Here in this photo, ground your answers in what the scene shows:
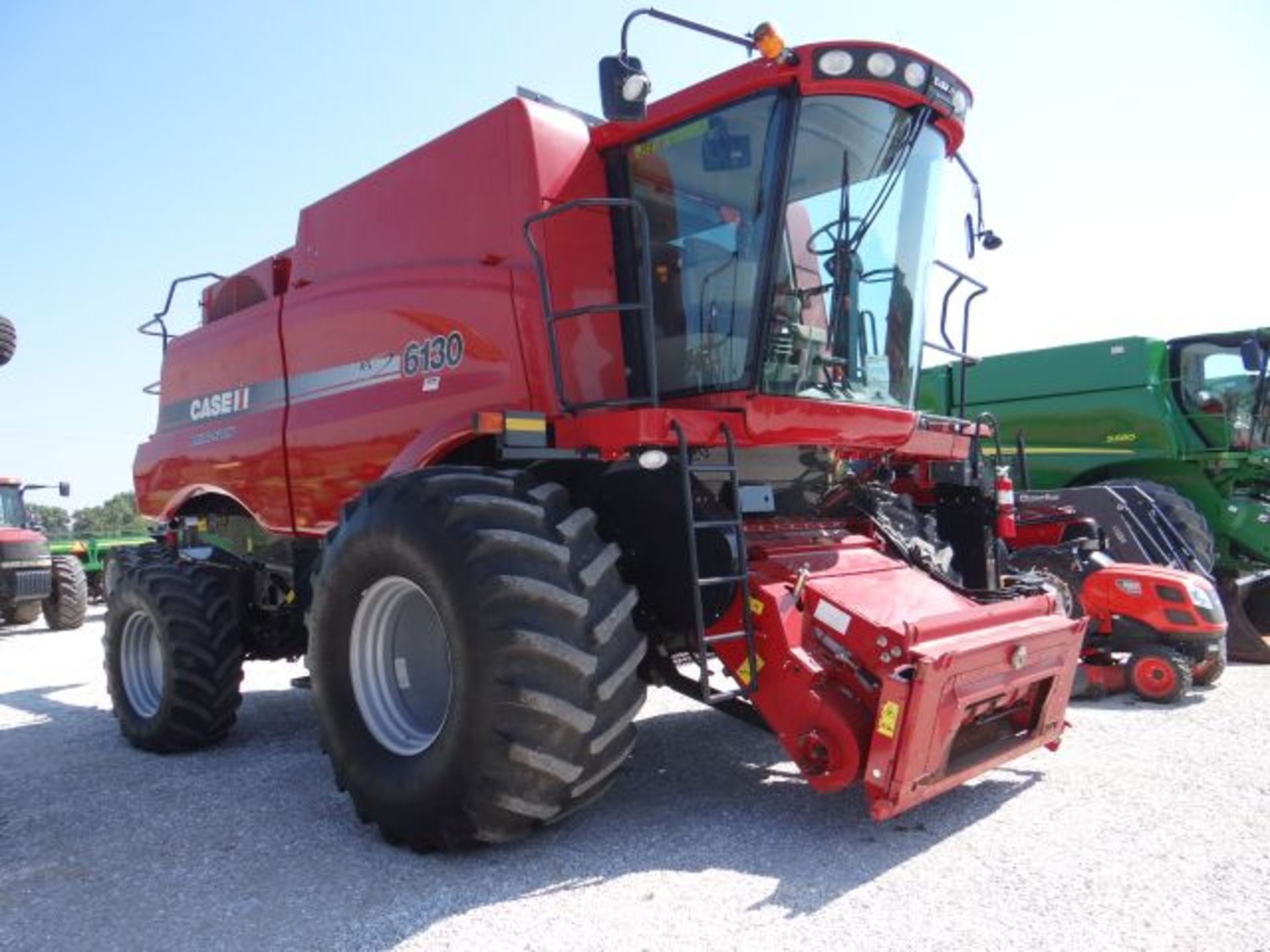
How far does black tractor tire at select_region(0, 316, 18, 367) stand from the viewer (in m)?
5.15

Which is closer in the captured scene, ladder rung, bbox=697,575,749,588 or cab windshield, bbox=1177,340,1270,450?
ladder rung, bbox=697,575,749,588

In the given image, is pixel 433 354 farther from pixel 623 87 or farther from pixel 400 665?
pixel 623 87

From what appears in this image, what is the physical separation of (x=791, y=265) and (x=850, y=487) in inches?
59.6

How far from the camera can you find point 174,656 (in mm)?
5113

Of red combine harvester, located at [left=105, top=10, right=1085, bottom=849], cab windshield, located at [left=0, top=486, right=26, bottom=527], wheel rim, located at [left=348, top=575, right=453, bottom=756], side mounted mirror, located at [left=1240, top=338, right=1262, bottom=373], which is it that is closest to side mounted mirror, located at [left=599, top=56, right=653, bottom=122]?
red combine harvester, located at [left=105, top=10, right=1085, bottom=849]

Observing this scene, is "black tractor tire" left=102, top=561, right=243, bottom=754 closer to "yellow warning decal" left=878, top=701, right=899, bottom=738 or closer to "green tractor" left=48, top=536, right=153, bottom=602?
"yellow warning decal" left=878, top=701, right=899, bottom=738

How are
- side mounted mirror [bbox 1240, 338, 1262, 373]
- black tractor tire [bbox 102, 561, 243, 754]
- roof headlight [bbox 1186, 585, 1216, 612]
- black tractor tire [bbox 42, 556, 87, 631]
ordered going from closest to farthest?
black tractor tire [bbox 102, 561, 243, 754]
roof headlight [bbox 1186, 585, 1216, 612]
side mounted mirror [bbox 1240, 338, 1262, 373]
black tractor tire [bbox 42, 556, 87, 631]

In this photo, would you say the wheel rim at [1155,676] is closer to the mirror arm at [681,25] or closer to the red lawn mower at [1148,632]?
the red lawn mower at [1148,632]

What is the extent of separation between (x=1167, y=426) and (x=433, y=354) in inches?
327

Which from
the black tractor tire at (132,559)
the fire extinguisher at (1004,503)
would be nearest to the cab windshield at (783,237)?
the fire extinguisher at (1004,503)

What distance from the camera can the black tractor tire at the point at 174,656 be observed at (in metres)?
5.11

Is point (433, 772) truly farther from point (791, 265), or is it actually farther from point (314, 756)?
point (791, 265)

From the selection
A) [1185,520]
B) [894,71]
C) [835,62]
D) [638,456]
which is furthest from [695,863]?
[1185,520]

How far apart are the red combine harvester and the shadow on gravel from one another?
8.1 inches
